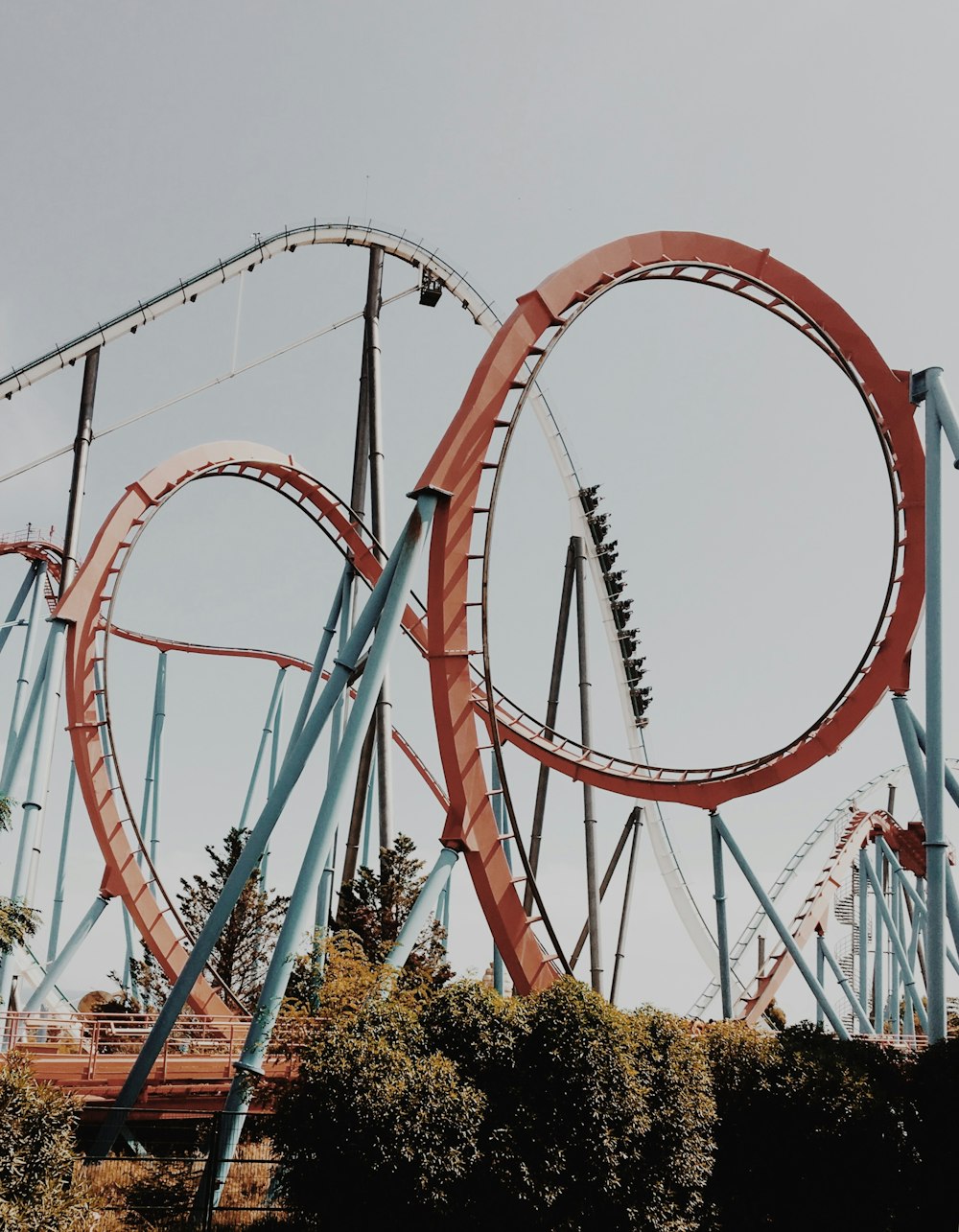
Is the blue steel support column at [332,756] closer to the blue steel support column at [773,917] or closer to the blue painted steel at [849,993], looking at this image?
the blue steel support column at [773,917]

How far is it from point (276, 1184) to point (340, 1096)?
1.75 metres

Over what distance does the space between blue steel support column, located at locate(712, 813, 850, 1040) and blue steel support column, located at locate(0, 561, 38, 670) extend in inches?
475

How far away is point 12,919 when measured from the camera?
9.69 m

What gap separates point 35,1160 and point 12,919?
2679 mm

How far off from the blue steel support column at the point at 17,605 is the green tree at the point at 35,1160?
1282 centimetres

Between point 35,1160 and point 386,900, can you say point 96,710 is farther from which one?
point 35,1160

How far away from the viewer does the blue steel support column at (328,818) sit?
10.1 m

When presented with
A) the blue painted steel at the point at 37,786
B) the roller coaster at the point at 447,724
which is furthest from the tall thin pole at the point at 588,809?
the blue painted steel at the point at 37,786

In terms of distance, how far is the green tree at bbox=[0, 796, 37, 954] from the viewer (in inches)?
377

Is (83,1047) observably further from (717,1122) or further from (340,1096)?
(717,1122)

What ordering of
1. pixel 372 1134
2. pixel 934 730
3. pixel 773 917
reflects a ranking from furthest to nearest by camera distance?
pixel 773 917, pixel 934 730, pixel 372 1134

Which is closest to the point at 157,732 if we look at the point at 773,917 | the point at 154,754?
the point at 154,754

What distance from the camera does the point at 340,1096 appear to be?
8.24 meters

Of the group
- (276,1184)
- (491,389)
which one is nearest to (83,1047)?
(276,1184)
